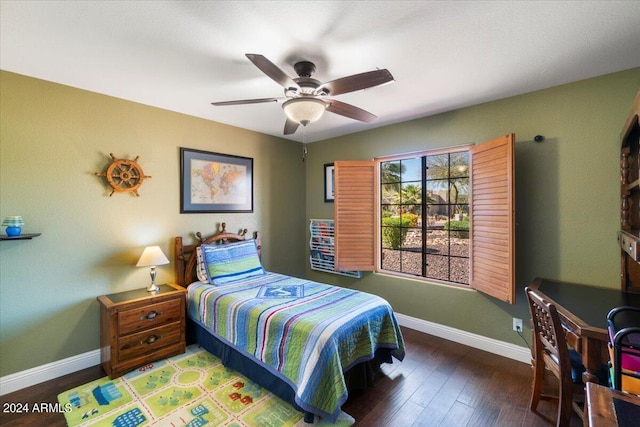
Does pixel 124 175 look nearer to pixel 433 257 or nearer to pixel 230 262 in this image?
pixel 230 262

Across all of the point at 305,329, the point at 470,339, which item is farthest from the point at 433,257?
the point at 305,329

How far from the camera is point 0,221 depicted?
2148mm

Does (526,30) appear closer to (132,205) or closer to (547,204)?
(547,204)

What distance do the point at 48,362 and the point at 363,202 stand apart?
3464 mm

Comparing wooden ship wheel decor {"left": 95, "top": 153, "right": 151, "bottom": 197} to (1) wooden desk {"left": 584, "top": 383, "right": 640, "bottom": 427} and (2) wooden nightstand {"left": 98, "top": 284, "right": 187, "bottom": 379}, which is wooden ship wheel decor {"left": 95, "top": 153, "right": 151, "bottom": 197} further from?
(1) wooden desk {"left": 584, "top": 383, "right": 640, "bottom": 427}

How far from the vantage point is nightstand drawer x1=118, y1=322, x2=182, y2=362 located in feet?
7.77

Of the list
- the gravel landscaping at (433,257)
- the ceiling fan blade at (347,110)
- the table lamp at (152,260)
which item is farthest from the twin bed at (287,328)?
the ceiling fan blade at (347,110)

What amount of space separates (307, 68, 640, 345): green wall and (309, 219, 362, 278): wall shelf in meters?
1.44

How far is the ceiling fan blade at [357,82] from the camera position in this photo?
5.28 feet

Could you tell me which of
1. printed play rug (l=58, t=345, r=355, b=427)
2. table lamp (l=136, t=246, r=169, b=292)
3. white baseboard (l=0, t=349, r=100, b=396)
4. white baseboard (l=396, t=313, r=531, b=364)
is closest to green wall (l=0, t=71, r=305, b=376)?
white baseboard (l=0, t=349, r=100, b=396)

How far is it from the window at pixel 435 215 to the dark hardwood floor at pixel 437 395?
68 cm

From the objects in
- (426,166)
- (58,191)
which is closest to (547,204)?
(426,166)

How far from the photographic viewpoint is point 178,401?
6.72 feet

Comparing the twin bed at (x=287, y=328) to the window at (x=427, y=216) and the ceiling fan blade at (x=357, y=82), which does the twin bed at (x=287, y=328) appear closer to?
the window at (x=427, y=216)
